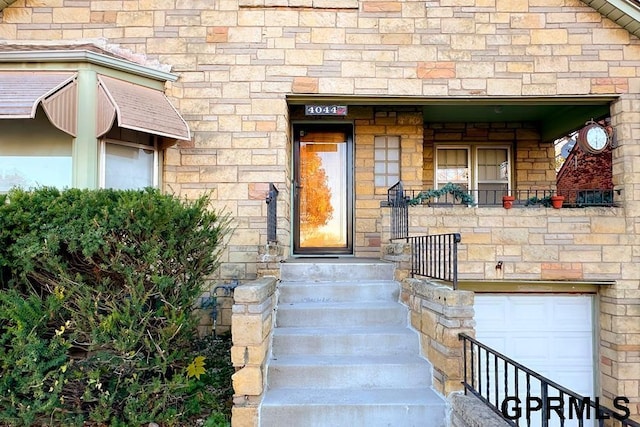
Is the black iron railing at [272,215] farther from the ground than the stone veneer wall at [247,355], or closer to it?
farther from the ground

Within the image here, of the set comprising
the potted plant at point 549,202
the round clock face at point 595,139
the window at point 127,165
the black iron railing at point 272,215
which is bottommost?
the black iron railing at point 272,215

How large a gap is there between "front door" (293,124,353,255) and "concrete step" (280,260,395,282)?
1.90 metres

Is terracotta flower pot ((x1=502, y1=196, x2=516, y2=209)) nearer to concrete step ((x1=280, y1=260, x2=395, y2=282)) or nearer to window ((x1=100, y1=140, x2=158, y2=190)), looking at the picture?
concrete step ((x1=280, y1=260, x2=395, y2=282))

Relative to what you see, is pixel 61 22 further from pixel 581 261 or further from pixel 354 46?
pixel 581 261

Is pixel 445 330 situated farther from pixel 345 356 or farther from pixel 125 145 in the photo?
pixel 125 145

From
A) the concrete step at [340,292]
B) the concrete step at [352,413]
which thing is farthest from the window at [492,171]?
the concrete step at [352,413]

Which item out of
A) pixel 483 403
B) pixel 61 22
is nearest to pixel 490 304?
pixel 483 403

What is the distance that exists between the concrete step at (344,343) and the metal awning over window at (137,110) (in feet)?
9.37

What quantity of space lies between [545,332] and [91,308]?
6145 millimetres

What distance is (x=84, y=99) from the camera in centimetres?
504

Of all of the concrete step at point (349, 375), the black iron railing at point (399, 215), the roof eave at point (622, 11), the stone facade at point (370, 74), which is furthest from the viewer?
the stone facade at point (370, 74)

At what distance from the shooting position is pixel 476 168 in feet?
27.4

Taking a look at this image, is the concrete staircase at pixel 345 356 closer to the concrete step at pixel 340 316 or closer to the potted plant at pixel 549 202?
the concrete step at pixel 340 316

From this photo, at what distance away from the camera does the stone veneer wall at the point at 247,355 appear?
3.40m
